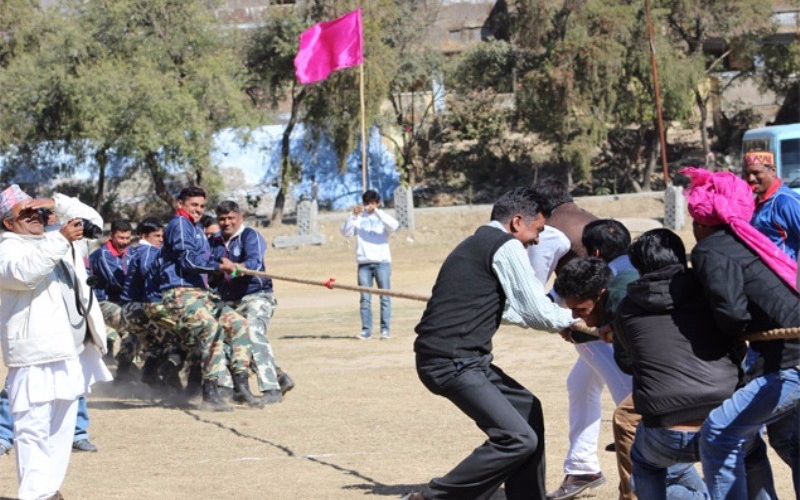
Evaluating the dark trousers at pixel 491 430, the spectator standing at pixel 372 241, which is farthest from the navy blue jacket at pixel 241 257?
the dark trousers at pixel 491 430

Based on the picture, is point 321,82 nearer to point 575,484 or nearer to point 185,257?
point 185,257

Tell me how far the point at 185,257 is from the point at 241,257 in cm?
61

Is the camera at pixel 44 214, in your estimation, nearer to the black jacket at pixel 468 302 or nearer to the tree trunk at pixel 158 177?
the black jacket at pixel 468 302

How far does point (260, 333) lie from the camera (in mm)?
11617

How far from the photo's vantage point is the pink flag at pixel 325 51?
32906mm

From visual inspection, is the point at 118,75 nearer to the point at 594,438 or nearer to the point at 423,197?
the point at 423,197

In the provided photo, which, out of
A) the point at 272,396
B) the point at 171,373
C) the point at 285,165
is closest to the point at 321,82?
the point at 285,165

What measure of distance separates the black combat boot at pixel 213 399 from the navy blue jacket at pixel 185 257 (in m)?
0.94

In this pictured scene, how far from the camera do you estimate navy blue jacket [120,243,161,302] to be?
12.0 meters

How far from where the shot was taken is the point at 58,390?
740 centimetres

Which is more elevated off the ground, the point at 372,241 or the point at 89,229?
the point at 89,229

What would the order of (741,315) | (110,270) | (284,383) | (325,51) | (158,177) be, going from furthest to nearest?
(158,177) < (325,51) < (110,270) < (284,383) < (741,315)

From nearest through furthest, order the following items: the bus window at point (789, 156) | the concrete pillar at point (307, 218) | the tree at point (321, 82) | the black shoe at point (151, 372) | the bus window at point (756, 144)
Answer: the black shoe at point (151, 372), the bus window at point (789, 156), the bus window at point (756, 144), the concrete pillar at point (307, 218), the tree at point (321, 82)

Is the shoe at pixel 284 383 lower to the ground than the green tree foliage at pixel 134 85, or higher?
lower
